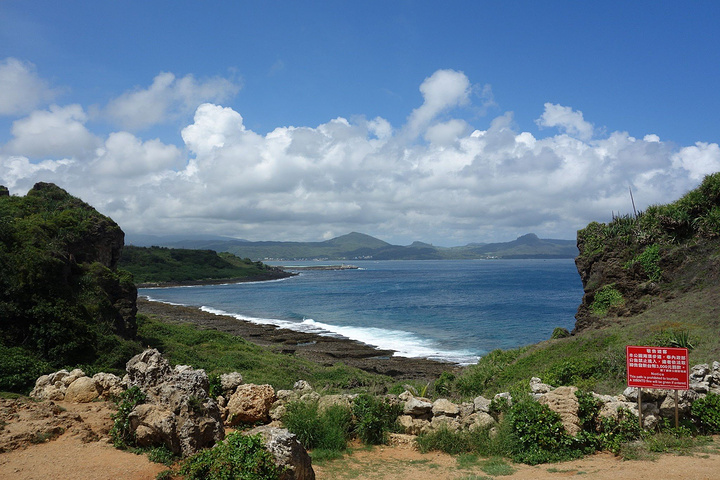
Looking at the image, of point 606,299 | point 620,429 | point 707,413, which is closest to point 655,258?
point 606,299

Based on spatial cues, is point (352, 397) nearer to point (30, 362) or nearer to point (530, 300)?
point (30, 362)

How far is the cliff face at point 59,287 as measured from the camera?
17.1m

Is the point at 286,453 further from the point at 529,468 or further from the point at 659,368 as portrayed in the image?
the point at 659,368

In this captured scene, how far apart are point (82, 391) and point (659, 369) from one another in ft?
48.3

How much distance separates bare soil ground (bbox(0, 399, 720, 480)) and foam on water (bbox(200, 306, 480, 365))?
2557cm

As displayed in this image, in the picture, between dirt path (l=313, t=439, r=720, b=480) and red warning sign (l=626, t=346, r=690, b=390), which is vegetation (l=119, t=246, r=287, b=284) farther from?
red warning sign (l=626, t=346, r=690, b=390)

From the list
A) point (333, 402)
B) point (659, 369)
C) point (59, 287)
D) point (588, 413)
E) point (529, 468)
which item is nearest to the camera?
point (529, 468)

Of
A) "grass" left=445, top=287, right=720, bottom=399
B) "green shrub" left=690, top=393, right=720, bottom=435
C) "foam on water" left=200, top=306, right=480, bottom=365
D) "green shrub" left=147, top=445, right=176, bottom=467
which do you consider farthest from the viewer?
"foam on water" left=200, top=306, right=480, bottom=365

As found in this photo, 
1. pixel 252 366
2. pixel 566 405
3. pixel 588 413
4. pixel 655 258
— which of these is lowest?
pixel 252 366

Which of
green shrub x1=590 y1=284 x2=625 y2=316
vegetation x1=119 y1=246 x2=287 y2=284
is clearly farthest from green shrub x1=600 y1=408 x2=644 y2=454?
vegetation x1=119 y1=246 x2=287 y2=284

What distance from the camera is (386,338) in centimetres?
4581

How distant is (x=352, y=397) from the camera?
40.1 ft

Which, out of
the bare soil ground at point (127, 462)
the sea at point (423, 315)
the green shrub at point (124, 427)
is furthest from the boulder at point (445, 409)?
the sea at point (423, 315)

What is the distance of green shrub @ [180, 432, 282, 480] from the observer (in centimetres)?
686
